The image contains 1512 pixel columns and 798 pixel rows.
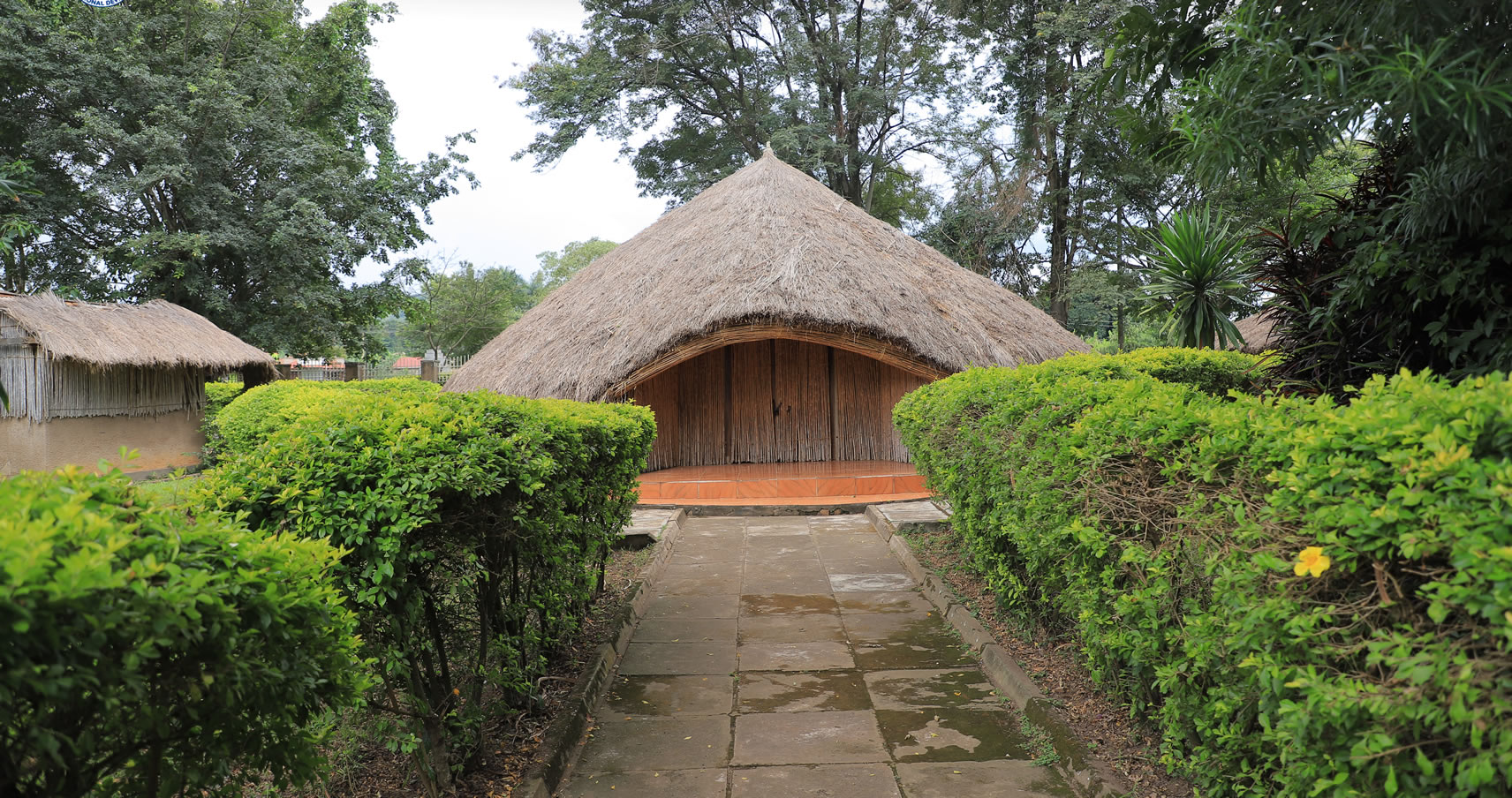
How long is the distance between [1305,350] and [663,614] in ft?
15.1

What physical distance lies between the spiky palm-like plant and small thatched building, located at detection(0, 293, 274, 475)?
16639mm

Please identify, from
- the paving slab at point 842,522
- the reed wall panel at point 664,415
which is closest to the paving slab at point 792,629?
the paving slab at point 842,522

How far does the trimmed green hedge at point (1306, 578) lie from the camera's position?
5.16ft

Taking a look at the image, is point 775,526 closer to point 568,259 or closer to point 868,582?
point 868,582

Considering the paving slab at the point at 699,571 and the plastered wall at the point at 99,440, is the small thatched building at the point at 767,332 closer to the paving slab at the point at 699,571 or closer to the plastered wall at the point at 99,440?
the paving slab at the point at 699,571

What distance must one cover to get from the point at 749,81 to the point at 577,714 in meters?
24.5

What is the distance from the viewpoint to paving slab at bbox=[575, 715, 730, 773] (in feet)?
12.5

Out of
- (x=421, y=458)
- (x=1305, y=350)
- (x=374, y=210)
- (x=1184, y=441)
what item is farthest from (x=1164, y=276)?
(x=374, y=210)

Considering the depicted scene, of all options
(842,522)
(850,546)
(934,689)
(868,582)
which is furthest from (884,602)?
(842,522)

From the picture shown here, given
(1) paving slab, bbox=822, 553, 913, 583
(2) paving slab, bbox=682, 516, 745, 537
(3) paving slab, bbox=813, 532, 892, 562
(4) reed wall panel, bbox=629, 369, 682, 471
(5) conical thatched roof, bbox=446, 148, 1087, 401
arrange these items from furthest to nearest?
(4) reed wall panel, bbox=629, 369, 682, 471, (5) conical thatched roof, bbox=446, 148, 1087, 401, (2) paving slab, bbox=682, 516, 745, 537, (3) paving slab, bbox=813, 532, 892, 562, (1) paving slab, bbox=822, 553, 913, 583

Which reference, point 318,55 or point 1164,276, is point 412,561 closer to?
point 1164,276

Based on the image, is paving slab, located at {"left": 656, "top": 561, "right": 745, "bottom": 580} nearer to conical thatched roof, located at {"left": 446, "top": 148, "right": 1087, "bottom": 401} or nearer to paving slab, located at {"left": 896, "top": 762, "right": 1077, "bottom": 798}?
paving slab, located at {"left": 896, "top": 762, "right": 1077, "bottom": 798}

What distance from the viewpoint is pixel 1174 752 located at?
2898 millimetres

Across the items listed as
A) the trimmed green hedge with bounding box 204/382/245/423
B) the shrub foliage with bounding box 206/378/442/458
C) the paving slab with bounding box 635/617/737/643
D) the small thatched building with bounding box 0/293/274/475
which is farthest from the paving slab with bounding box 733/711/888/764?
the trimmed green hedge with bounding box 204/382/245/423
